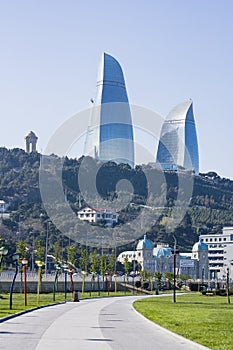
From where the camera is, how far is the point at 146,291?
104938mm

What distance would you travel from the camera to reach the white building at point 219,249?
18475 cm

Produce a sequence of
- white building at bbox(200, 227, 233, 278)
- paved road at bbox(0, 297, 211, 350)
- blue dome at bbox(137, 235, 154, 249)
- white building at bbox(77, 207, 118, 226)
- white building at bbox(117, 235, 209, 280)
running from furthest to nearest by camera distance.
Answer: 1. white building at bbox(200, 227, 233, 278)
2. white building at bbox(77, 207, 118, 226)
3. blue dome at bbox(137, 235, 154, 249)
4. white building at bbox(117, 235, 209, 280)
5. paved road at bbox(0, 297, 211, 350)

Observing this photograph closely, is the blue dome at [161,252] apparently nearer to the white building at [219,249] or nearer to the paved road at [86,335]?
the white building at [219,249]

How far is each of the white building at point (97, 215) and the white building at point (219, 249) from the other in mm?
21711

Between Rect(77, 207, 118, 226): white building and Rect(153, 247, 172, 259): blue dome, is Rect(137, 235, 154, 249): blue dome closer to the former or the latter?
Rect(153, 247, 172, 259): blue dome

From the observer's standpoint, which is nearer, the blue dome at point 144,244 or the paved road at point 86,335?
the paved road at point 86,335

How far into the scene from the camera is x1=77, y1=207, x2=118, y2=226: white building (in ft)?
599

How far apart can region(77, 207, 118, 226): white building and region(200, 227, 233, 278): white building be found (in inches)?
855

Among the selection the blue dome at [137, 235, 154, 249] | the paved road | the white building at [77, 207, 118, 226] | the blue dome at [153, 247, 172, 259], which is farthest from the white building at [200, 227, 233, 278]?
the paved road

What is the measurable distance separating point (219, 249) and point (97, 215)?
1174 inches

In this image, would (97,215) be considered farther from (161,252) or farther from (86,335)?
(86,335)

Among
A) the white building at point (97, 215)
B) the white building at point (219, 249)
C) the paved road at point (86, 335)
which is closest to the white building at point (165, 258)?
the white building at point (219, 249)

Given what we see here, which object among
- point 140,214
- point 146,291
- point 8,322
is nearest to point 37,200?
point 140,214

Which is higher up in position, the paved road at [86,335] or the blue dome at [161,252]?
the blue dome at [161,252]
